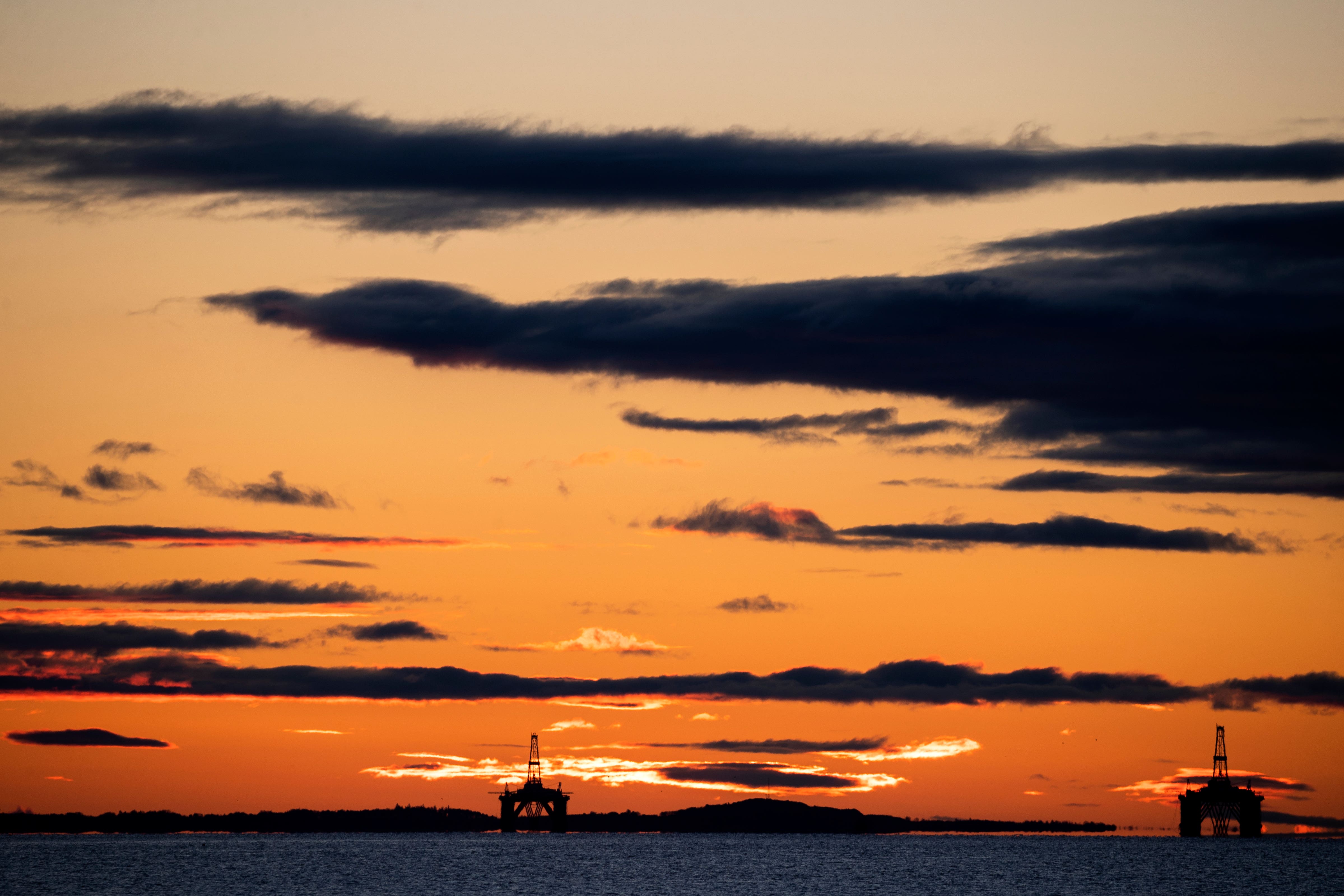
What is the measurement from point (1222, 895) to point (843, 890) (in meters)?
39.8

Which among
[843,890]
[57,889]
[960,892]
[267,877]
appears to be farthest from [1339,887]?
[57,889]

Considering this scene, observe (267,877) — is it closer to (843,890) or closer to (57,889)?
(57,889)

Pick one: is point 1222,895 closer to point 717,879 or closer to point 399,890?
point 717,879

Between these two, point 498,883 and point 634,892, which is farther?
point 498,883

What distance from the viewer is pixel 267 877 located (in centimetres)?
19625

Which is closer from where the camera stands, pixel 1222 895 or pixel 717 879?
pixel 1222 895

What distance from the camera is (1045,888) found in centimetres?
18312

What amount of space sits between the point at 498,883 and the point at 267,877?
3183 cm

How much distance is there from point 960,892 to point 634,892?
35.2 meters

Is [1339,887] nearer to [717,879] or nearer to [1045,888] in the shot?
[1045,888]

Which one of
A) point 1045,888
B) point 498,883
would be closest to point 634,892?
point 498,883

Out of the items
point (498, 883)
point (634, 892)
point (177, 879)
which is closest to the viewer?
point (634, 892)

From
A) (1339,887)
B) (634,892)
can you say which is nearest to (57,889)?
(634,892)

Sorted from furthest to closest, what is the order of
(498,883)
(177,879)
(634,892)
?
(177,879) → (498,883) → (634,892)
